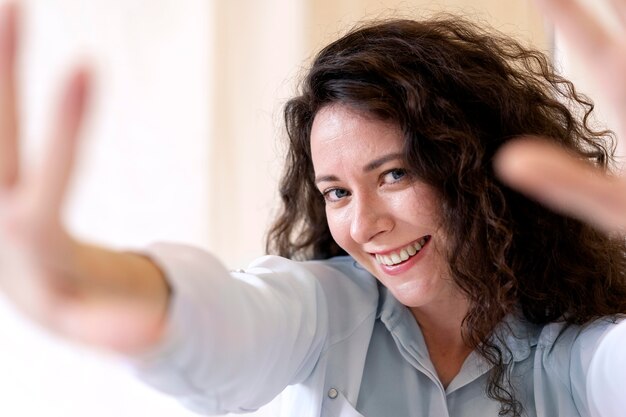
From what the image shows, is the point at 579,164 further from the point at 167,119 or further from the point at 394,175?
the point at 167,119

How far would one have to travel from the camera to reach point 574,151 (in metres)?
1.29

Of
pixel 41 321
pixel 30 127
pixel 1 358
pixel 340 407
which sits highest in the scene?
pixel 41 321

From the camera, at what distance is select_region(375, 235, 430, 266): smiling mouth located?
3.83 ft

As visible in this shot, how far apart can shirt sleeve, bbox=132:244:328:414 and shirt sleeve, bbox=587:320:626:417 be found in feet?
1.24

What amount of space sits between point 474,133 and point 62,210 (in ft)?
2.33

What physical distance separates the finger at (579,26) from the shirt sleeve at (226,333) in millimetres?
406

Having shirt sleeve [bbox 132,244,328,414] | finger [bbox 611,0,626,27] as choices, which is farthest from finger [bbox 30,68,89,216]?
finger [bbox 611,0,626,27]

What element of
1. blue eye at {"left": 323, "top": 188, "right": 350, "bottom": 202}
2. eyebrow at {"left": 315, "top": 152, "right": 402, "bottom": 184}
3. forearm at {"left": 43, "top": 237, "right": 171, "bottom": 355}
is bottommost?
blue eye at {"left": 323, "top": 188, "right": 350, "bottom": 202}

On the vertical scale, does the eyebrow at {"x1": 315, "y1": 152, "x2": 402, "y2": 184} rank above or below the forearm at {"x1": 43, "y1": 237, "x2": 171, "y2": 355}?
below

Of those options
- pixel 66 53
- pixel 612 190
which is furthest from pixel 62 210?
pixel 66 53

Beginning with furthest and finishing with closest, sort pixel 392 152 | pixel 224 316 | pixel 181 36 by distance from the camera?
pixel 181 36 < pixel 392 152 < pixel 224 316

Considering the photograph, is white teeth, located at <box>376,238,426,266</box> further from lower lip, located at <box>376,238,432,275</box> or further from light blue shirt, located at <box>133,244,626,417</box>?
light blue shirt, located at <box>133,244,626,417</box>

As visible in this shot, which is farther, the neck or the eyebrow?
the neck

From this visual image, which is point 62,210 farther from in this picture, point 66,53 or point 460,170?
point 66,53
